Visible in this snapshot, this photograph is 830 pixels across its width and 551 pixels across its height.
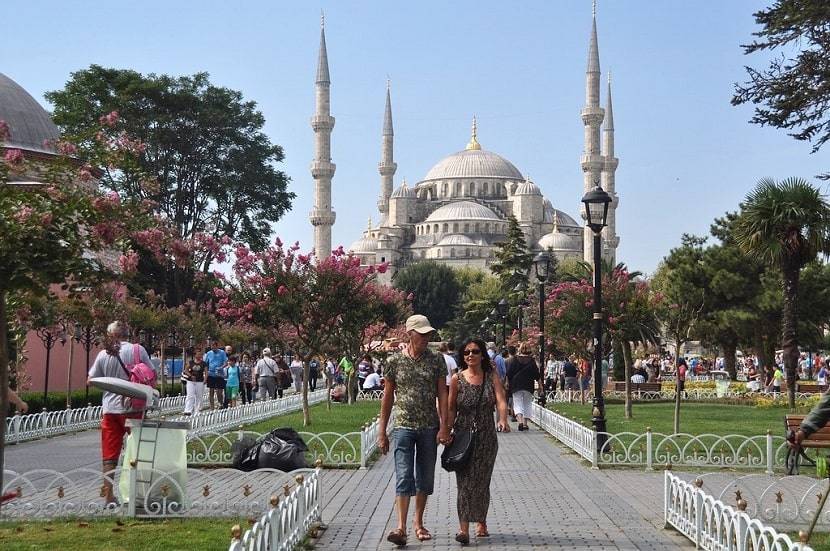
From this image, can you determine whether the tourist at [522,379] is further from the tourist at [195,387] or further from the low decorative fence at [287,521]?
the low decorative fence at [287,521]

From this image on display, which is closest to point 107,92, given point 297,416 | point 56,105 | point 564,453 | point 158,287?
point 56,105

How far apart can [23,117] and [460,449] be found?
27.4 meters

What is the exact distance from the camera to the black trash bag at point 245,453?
10.9m

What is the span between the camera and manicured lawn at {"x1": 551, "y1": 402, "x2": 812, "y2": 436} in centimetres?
1707

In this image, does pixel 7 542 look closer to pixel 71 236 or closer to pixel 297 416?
pixel 71 236

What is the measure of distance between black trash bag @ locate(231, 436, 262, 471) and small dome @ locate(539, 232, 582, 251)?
91594mm

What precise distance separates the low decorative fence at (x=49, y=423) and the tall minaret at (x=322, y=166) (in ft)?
202

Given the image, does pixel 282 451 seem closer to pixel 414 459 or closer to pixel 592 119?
pixel 414 459

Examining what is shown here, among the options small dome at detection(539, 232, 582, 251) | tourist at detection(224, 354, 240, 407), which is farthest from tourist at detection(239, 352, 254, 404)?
small dome at detection(539, 232, 582, 251)

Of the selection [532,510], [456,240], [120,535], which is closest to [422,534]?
[532,510]

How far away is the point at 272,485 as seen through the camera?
10.0 meters

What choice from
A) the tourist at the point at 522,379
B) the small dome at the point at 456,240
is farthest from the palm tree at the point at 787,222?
the small dome at the point at 456,240

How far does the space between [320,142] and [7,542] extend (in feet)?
242

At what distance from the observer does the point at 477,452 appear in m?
7.45
